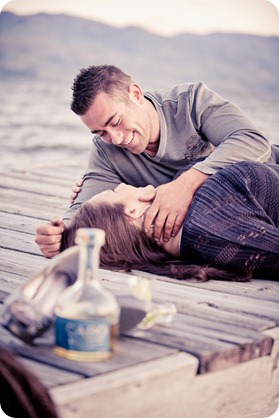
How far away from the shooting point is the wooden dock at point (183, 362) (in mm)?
1461

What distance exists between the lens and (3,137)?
10727 mm

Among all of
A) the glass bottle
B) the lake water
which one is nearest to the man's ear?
the glass bottle

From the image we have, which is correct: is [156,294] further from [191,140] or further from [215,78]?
[215,78]

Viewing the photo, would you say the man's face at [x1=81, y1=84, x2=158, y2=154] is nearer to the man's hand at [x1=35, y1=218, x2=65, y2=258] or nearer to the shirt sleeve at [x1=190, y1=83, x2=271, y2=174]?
the shirt sleeve at [x1=190, y1=83, x2=271, y2=174]

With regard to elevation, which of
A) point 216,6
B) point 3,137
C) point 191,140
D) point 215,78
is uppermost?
point 216,6

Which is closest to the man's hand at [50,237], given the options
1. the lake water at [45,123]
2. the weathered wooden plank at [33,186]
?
the weathered wooden plank at [33,186]

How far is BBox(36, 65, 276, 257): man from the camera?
107 inches

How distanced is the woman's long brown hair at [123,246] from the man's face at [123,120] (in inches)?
20.4

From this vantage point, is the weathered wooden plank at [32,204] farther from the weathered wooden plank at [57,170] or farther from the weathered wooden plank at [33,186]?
the weathered wooden plank at [57,170]

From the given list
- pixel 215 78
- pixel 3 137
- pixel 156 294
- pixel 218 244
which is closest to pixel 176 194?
pixel 218 244

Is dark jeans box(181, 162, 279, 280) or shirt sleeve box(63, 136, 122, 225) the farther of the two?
shirt sleeve box(63, 136, 122, 225)

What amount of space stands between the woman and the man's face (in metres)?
0.42

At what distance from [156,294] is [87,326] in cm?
60

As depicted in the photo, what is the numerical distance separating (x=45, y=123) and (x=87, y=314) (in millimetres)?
10648
